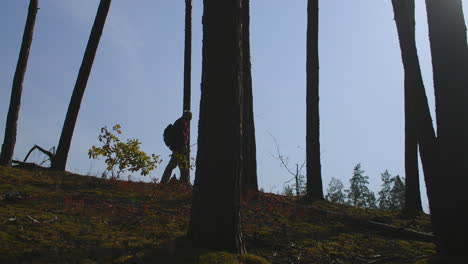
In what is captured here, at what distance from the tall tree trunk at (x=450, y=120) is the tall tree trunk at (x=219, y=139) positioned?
2.71m

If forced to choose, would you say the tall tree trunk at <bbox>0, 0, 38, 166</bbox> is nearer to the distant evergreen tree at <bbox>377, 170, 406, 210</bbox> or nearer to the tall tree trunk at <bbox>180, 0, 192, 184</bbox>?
the tall tree trunk at <bbox>180, 0, 192, 184</bbox>

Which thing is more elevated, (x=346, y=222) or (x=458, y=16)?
(x=458, y=16)

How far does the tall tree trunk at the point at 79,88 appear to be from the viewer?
38.6 ft

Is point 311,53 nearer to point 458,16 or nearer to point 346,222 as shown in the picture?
point 346,222

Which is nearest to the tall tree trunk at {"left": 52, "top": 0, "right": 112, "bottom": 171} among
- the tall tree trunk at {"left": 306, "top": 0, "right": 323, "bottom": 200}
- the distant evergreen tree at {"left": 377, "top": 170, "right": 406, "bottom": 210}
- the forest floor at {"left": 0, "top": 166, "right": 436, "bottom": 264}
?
the forest floor at {"left": 0, "top": 166, "right": 436, "bottom": 264}

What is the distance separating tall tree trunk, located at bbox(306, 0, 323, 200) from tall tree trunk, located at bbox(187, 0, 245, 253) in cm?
735

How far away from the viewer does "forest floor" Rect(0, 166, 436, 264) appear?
414 centimetres

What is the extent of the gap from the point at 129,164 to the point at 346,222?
618cm

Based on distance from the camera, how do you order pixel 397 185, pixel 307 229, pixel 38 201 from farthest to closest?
pixel 397 185, pixel 307 229, pixel 38 201

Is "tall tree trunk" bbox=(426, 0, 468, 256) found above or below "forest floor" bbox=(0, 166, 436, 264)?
above

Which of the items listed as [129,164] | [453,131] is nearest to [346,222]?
[453,131]

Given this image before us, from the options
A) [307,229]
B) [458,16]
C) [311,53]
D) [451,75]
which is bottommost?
[307,229]

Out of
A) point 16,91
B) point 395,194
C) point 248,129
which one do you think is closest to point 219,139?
point 248,129

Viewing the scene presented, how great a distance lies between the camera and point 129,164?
10336mm
